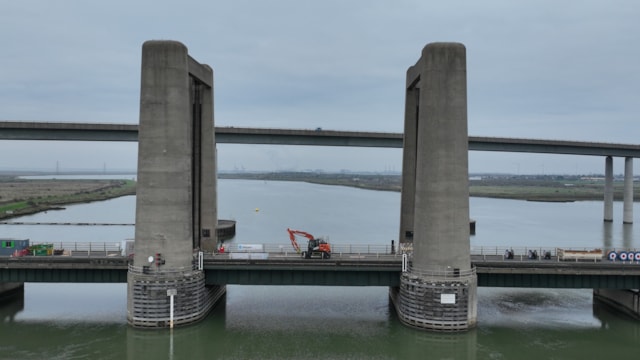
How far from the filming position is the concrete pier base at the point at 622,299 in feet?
109

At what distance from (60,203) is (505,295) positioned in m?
125

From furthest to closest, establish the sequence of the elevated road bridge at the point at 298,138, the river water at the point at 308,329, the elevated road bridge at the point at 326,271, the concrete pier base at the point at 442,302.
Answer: the elevated road bridge at the point at 298,138 → the elevated road bridge at the point at 326,271 → the concrete pier base at the point at 442,302 → the river water at the point at 308,329

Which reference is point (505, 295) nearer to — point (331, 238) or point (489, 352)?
point (489, 352)

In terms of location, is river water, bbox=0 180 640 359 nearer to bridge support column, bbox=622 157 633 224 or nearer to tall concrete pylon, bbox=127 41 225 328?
tall concrete pylon, bbox=127 41 225 328

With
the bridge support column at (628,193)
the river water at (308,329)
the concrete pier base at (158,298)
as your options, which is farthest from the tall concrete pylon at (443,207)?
the bridge support column at (628,193)

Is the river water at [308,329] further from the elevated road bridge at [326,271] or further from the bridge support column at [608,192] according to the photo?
the bridge support column at [608,192]

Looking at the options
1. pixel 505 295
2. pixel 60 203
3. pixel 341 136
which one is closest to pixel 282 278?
pixel 505 295

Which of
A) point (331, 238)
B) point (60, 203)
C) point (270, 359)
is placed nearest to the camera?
point (270, 359)

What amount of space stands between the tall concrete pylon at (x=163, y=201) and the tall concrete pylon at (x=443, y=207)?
1363 cm

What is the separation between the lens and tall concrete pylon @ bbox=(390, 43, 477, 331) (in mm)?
29469

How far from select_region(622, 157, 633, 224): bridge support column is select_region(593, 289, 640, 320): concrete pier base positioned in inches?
2624

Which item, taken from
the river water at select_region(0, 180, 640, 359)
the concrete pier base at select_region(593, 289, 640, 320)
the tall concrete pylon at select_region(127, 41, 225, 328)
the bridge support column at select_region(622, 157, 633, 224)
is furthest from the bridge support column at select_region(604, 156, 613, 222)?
the tall concrete pylon at select_region(127, 41, 225, 328)

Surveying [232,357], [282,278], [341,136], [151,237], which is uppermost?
[341,136]

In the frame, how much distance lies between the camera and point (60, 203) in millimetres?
132750
